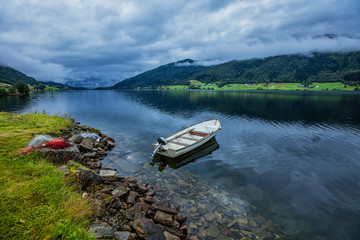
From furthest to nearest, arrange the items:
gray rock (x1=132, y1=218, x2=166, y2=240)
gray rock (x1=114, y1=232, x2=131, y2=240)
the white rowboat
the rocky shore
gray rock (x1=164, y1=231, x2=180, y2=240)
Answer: the white rowboat, gray rock (x1=164, y1=231, x2=180, y2=240), gray rock (x1=132, y1=218, x2=166, y2=240), the rocky shore, gray rock (x1=114, y1=232, x2=131, y2=240)

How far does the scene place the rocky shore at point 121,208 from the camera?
7418 millimetres

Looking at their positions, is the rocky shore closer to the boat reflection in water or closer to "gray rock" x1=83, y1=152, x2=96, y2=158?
"gray rock" x1=83, y1=152, x2=96, y2=158

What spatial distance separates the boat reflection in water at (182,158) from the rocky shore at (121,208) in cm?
477

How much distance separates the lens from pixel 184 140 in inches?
870

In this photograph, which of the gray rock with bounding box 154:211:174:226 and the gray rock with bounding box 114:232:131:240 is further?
the gray rock with bounding box 154:211:174:226

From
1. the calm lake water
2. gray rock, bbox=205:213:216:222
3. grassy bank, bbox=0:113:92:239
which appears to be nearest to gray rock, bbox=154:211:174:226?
the calm lake water

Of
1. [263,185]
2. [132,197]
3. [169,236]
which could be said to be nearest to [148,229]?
[169,236]

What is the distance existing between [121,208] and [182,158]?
35.4ft

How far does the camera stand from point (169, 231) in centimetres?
852

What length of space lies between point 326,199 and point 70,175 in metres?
18.2

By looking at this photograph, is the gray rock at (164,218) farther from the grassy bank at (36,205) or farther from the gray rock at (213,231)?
the grassy bank at (36,205)

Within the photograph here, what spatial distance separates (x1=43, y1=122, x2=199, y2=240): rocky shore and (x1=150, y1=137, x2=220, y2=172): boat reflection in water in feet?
15.6

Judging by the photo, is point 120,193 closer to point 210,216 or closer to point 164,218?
point 164,218

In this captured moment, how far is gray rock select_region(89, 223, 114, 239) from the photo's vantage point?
6.43 metres
